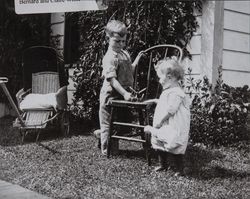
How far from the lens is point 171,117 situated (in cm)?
381

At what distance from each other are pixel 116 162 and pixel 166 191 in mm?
1026

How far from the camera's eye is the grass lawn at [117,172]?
3.40 m

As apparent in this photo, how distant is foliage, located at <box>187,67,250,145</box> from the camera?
Result: 16.8 feet

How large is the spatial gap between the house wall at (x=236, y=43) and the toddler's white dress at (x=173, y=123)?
205 cm

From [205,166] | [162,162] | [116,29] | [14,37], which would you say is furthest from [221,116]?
[14,37]

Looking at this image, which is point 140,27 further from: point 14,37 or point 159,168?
point 14,37

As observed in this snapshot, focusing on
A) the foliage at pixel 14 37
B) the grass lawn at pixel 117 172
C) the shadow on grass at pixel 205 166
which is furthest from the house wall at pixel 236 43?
the foliage at pixel 14 37

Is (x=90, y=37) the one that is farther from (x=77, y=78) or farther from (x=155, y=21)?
(x=155, y=21)

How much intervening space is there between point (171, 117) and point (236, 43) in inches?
95.0

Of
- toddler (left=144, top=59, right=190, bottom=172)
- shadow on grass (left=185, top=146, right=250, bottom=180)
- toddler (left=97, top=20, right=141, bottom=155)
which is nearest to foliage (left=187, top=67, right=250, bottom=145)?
shadow on grass (left=185, top=146, right=250, bottom=180)

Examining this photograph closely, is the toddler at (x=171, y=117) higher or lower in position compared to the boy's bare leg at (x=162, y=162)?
higher

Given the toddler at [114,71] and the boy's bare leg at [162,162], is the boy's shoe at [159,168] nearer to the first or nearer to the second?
the boy's bare leg at [162,162]

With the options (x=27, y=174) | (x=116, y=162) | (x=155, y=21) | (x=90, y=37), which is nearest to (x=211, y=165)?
(x=116, y=162)

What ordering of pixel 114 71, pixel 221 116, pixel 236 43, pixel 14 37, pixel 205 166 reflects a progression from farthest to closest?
pixel 14 37 < pixel 236 43 < pixel 221 116 < pixel 114 71 < pixel 205 166
